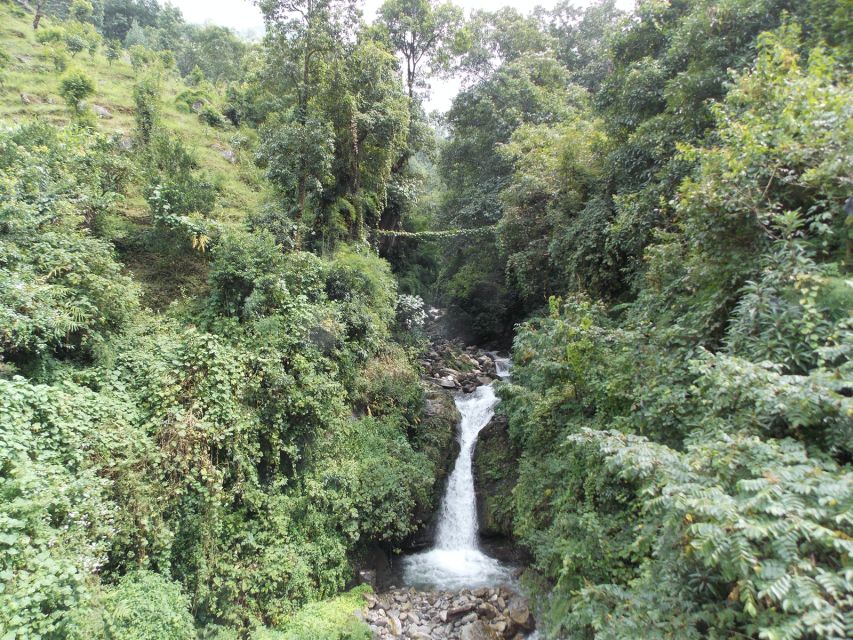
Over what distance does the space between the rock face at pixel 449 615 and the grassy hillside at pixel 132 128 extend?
7.55 m

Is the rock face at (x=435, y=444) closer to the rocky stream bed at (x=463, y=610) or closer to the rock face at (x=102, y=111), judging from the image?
the rocky stream bed at (x=463, y=610)

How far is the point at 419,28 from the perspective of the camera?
2205cm

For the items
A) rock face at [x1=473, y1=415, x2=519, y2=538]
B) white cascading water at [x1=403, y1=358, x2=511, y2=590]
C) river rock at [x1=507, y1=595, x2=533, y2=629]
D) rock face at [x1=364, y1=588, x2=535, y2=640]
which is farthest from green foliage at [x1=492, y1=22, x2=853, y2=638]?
white cascading water at [x1=403, y1=358, x2=511, y2=590]

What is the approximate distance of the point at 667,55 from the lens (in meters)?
9.12

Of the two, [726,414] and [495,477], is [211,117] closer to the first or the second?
[495,477]

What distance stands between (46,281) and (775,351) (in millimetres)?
9382

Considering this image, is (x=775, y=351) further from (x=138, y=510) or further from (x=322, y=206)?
(x=322, y=206)

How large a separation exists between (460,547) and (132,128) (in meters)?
16.7

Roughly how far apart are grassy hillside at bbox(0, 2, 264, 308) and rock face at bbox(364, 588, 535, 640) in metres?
7.55

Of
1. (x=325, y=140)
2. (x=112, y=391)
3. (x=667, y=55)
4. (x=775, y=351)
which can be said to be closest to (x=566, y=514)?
(x=775, y=351)


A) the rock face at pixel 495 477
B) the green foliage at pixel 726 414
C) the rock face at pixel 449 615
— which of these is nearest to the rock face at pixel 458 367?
the rock face at pixel 495 477

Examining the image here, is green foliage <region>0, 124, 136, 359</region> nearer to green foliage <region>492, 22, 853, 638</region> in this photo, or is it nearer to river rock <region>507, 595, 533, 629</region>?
green foliage <region>492, 22, 853, 638</region>

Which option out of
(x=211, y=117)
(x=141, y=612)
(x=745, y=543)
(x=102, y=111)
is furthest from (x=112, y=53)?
(x=745, y=543)

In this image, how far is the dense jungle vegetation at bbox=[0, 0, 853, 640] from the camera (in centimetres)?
369
